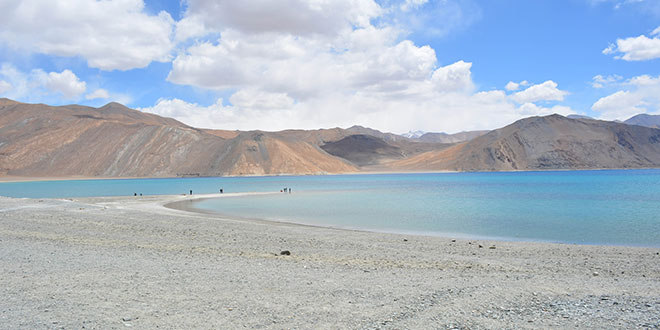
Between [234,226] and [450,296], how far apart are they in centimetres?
1468

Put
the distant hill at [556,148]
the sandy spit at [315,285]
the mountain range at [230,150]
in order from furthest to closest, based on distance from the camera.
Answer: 1. the distant hill at [556,148]
2. the mountain range at [230,150]
3. the sandy spit at [315,285]

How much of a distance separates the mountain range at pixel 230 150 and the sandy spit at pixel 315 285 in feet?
410

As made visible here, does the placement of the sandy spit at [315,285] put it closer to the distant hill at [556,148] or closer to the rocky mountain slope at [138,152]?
the rocky mountain slope at [138,152]

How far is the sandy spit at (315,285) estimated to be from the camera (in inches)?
266

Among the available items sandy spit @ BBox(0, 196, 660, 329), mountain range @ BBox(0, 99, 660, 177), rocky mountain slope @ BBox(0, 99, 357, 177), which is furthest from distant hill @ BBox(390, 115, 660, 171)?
sandy spit @ BBox(0, 196, 660, 329)

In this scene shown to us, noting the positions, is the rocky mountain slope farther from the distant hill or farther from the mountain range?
the distant hill

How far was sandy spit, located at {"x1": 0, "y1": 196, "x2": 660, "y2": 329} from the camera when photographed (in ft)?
22.2

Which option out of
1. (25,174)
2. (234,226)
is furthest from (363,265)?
(25,174)

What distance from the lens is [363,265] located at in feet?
37.7

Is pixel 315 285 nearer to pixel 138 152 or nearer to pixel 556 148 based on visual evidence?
pixel 138 152

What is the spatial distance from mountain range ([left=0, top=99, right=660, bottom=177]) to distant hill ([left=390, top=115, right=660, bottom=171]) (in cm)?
34

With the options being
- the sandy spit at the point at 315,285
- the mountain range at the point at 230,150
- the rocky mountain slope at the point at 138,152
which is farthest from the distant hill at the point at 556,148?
the sandy spit at the point at 315,285

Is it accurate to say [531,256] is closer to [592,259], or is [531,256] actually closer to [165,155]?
[592,259]

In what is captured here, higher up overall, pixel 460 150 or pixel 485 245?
pixel 460 150
